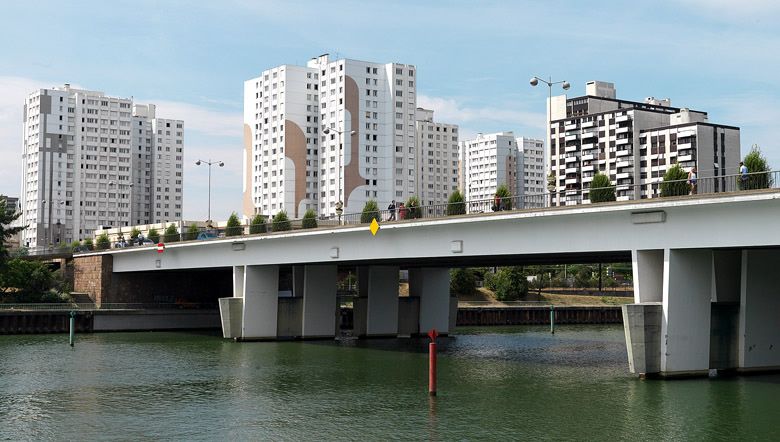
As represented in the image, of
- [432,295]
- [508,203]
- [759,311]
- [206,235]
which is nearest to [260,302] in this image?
[206,235]

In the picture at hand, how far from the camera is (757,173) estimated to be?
40250 millimetres

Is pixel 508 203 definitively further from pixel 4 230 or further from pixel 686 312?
pixel 4 230

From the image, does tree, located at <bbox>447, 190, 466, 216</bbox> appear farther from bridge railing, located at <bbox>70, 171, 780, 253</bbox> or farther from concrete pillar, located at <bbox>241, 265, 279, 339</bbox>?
concrete pillar, located at <bbox>241, 265, 279, 339</bbox>

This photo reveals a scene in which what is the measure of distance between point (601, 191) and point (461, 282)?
83666 mm

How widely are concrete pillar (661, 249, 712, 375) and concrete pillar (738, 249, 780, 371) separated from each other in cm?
287

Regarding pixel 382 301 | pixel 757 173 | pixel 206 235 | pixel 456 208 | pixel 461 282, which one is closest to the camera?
pixel 757 173

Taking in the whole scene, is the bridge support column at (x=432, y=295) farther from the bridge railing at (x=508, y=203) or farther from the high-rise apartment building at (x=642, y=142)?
the high-rise apartment building at (x=642, y=142)

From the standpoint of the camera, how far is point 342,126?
192875 millimetres

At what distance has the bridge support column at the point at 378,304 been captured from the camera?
266ft

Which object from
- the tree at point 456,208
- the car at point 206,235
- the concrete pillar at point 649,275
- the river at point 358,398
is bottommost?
the river at point 358,398

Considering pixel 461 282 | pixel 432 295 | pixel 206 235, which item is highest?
pixel 206 235

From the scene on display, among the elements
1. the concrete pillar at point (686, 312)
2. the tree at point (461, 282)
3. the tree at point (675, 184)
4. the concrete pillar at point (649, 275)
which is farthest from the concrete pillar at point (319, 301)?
the tree at point (461, 282)

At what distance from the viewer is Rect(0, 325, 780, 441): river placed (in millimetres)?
34500

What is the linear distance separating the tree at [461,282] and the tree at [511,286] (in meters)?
3.69
